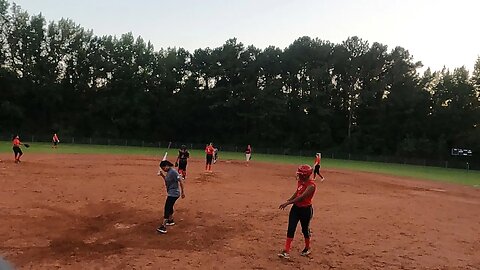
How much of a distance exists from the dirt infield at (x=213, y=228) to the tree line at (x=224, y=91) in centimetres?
5018

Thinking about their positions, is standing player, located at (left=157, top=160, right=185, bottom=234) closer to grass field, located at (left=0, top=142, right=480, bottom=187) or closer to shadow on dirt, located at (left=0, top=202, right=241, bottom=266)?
shadow on dirt, located at (left=0, top=202, right=241, bottom=266)

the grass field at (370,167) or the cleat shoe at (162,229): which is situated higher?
the grass field at (370,167)

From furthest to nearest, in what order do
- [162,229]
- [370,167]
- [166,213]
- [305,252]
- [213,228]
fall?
[370,167] < [213,228] < [166,213] < [162,229] < [305,252]

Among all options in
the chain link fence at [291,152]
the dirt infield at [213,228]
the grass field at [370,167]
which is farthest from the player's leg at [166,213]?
the chain link fence at [291,152]

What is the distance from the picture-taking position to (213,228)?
11539mm

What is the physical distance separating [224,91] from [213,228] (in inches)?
2451

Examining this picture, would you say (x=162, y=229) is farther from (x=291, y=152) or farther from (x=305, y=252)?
(x=291, y=152)

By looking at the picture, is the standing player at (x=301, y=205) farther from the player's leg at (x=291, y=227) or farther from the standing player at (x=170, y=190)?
the standing player at (x=170, y=190)

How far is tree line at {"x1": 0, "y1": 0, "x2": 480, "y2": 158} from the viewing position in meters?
66.8

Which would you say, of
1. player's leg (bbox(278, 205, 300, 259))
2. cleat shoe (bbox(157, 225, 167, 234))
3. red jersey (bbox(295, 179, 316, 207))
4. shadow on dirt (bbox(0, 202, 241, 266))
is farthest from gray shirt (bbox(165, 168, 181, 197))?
red jersey (bbox(295, 179, 316, 207))

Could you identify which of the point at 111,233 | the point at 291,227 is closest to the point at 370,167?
the point at 291,227

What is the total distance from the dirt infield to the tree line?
1976 inches

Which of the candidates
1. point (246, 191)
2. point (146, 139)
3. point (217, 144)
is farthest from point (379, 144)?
point (246, 191)

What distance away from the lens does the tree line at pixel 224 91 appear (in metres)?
66.8
